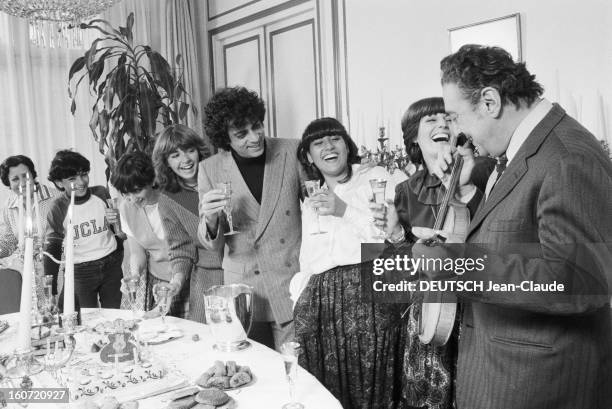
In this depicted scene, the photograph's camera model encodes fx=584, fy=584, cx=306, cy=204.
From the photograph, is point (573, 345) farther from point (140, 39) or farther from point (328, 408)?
point (140, 39)

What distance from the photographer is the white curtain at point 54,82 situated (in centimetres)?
489

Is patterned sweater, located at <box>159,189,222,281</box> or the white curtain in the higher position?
the white curtain

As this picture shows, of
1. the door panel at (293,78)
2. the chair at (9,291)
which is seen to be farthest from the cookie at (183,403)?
the door panel at (293,78)

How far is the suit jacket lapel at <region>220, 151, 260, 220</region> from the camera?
2.49 metres

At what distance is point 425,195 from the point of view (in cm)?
220

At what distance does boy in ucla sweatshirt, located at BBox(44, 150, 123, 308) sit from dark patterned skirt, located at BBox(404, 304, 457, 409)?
2282 mm

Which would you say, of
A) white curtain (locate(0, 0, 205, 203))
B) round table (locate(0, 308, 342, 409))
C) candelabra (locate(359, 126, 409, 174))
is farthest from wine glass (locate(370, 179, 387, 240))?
white curtain (locate(0, 0, 205, 203))

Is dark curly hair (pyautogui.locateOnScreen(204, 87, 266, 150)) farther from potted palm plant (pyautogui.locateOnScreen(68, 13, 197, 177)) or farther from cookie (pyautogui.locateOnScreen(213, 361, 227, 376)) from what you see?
potted palm plant (pyautogui.locateOnScreen(68, 13, 197, 177))

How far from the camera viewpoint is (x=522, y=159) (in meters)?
1.37

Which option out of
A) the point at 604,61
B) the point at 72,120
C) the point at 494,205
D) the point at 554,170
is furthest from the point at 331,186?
the point at 72,120

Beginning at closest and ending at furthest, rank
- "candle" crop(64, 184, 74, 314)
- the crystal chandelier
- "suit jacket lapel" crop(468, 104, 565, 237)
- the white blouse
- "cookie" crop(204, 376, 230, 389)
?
"suit jacket lapel" crop(468, 104, 565, 237)
"cookie" crop(204, 376, 230, 389)
"candle" crop(64, 184, 74, 314)
the white blouse
the crystal chandelier

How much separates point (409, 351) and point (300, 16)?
3.33 m

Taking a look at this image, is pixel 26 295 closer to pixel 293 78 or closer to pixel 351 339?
pixel 351 339

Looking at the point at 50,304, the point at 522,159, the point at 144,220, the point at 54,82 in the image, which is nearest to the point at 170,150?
the point at 144,220
